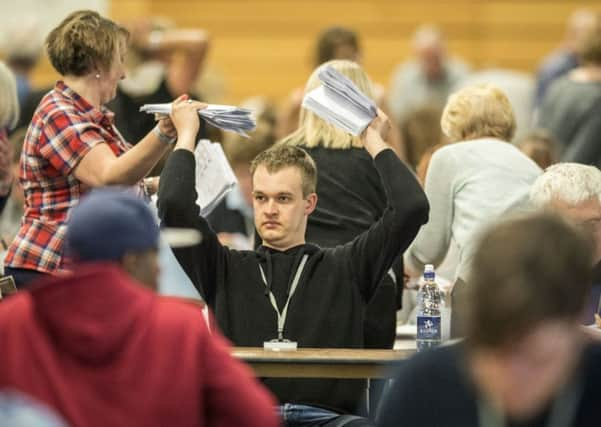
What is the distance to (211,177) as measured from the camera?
473cm

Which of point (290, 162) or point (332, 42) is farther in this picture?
point (332, 42)

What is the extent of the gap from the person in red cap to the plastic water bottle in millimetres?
1822

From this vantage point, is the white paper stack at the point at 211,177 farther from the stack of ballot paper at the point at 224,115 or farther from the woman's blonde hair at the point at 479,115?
the woman's blonde hair at the point at 479,115

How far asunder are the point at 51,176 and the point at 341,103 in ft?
3.01

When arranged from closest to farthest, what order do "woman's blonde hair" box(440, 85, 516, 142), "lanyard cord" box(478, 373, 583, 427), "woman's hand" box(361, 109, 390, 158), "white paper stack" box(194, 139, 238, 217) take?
"lanyard cord" box(478, 373, 583, 427) → "woman's hand" box(361, 109, 390, 158) → "white paper stack" box(194, 139, 238, 217) → "woman's blonde hair" box(440, 85, 516, 142)

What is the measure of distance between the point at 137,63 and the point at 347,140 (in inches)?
113

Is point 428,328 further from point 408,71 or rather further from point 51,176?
point 408,71

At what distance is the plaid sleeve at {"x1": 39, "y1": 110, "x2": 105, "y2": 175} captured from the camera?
4141 mm

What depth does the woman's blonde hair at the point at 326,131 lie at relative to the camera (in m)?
4.91

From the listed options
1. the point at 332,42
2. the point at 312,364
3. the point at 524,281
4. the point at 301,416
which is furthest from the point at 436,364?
the point at 332,42

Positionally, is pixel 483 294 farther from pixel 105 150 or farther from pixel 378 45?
pixel 378 45

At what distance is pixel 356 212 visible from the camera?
488 cm

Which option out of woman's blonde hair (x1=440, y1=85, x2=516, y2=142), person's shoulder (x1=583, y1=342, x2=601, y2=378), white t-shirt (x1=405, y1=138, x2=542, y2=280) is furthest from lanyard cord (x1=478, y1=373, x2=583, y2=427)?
woman's blonde hair (x1=440, y1=85, x2=516, y2=142)

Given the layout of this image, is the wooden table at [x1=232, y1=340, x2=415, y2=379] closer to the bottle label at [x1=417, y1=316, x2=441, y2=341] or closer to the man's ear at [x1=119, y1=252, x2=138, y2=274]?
the bottle label at [x1=417, y1=316, x2=441, y2=341]
